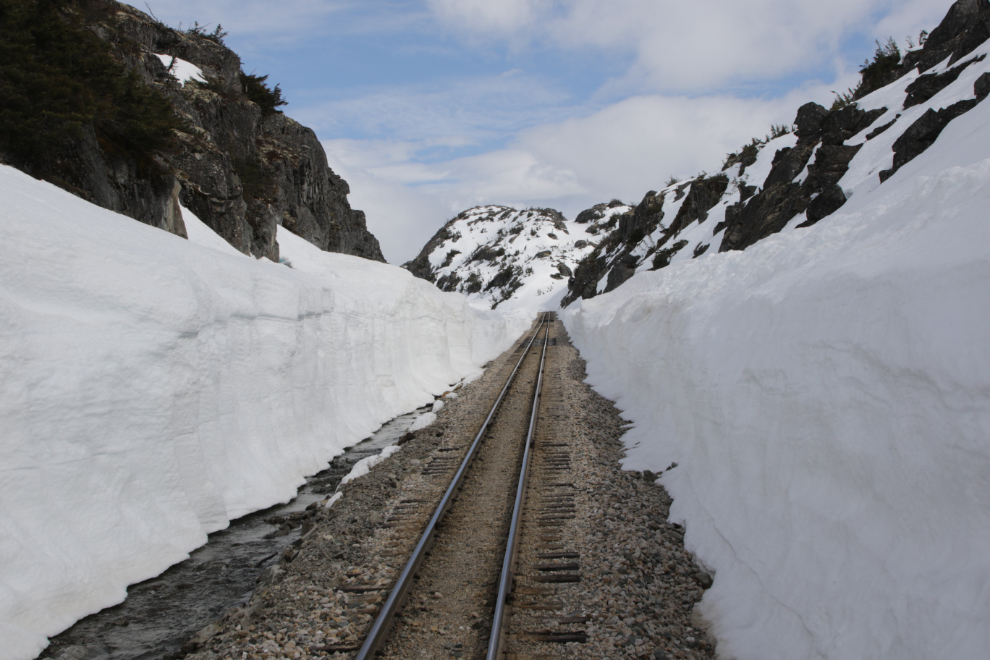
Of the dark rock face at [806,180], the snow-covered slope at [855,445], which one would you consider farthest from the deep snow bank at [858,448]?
the dark rock face at [806,180]

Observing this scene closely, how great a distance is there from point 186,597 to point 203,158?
16.0 metres

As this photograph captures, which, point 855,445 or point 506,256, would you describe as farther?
point 506,256

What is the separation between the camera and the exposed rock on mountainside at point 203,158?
1220 cm

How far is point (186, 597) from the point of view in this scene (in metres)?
5.78

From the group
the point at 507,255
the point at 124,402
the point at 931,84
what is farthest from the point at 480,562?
the point at 507,255

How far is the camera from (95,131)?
484 inches

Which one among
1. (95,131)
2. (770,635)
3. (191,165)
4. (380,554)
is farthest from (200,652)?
(191,165)

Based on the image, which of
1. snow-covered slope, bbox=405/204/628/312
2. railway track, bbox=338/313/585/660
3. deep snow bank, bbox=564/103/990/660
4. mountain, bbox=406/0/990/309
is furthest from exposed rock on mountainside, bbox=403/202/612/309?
deep snow bank, bbox=564/103/990/660

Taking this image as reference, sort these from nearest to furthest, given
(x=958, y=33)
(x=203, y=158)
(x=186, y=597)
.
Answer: (x=186, y=597), (x=203, y=158), (x=958, y=33)

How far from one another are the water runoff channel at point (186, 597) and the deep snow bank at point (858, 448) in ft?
15.6

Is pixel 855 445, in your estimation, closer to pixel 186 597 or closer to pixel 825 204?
pixel 186 597

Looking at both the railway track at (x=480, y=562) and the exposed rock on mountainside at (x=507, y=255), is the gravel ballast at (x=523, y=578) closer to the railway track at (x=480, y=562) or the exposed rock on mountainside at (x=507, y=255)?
the railway track at (x=480, y=562)

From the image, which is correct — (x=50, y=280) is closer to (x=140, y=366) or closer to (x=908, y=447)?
(x=140, y=366)

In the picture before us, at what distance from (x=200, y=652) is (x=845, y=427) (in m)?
5.62
